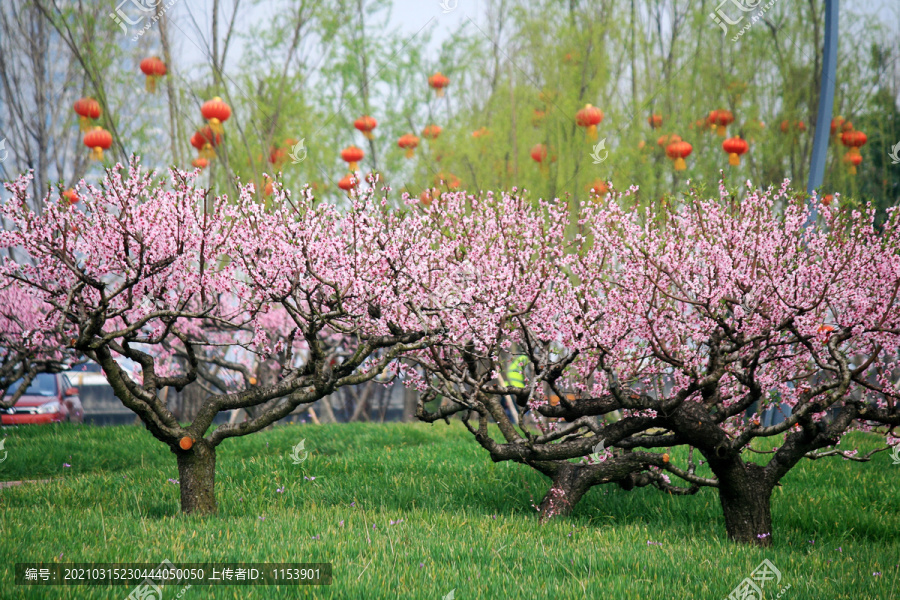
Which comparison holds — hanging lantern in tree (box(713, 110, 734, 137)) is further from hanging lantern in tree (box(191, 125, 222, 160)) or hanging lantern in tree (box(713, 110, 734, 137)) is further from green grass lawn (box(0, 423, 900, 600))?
hanging lantern in tree (box(191, 125, 222, 160))

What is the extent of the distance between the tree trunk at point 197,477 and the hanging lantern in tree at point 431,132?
452 inches

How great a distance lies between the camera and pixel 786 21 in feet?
54.7

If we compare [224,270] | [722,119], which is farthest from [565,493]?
[722,119]

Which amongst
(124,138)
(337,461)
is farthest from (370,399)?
(337,461)

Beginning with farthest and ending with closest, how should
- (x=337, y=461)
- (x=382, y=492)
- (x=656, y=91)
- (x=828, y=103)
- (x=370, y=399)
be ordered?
(x=370, y=399), (x=656, y=91), (x=828, y=103), (x=337, y=461), (x=382, y=492)

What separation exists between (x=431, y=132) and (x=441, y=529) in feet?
39.5

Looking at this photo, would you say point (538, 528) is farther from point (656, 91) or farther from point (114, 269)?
point (656, 91)

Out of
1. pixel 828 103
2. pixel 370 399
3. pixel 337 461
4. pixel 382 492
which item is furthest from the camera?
pixel 370 399

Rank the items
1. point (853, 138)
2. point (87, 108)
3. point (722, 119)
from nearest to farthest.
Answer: point (87, 108)
point (853, 138)
point (722, 119)

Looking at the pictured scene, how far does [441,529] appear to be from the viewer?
7625mm

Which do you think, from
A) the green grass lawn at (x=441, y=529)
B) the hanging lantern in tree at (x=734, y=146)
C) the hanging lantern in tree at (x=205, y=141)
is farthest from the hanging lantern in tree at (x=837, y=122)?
the hanging lantern in tree at (x=205, y=141)

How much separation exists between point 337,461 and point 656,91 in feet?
38.0

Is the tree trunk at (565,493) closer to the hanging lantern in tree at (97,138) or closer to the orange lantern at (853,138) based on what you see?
the orange lantern at (853,138)

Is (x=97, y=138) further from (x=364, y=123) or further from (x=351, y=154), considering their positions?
(x=364, y=123)
